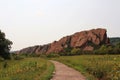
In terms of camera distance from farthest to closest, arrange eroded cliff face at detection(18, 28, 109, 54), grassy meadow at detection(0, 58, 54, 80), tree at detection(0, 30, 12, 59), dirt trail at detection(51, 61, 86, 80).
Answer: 1. eroded cliff face at detection(18, 28, 109, 54)
2. tree at detection(0, 30, 12, 59)
3. grassy meadow at detection(0, 58, 54, 80)
4. dirt trail at detection(51, 61, 86, 80)

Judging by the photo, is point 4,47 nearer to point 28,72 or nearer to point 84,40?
point 28,72

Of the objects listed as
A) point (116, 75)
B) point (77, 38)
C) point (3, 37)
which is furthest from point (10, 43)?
point (77, 38)

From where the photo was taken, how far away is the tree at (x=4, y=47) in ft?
265

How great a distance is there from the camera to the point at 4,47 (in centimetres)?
8175

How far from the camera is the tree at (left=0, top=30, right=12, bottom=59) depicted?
265ft

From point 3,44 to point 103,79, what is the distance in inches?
2540

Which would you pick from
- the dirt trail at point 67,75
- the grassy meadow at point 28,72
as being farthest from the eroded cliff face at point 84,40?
the dirt trail at point 67,75

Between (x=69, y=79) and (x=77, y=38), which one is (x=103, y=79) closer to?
(x=69, y=79)

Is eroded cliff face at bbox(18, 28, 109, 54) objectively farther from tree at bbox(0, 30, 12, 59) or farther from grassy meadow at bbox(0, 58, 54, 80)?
grassy meadow at bbox(0, 58, 54, 80)

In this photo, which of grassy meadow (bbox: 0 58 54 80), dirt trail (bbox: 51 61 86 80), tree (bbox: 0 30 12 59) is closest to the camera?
dirt trail (bbox: 51 61 86 80)

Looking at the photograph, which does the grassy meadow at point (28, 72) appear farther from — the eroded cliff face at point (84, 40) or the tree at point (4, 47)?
the eroded cliff face at point (84, 40)

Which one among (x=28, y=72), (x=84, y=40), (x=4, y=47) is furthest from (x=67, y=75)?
(x=84, y=40)

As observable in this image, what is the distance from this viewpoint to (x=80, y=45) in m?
171

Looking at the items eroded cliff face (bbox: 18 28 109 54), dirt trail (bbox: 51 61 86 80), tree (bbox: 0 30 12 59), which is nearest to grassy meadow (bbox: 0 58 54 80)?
dirt trail (bbox: 51 61 86 80)
